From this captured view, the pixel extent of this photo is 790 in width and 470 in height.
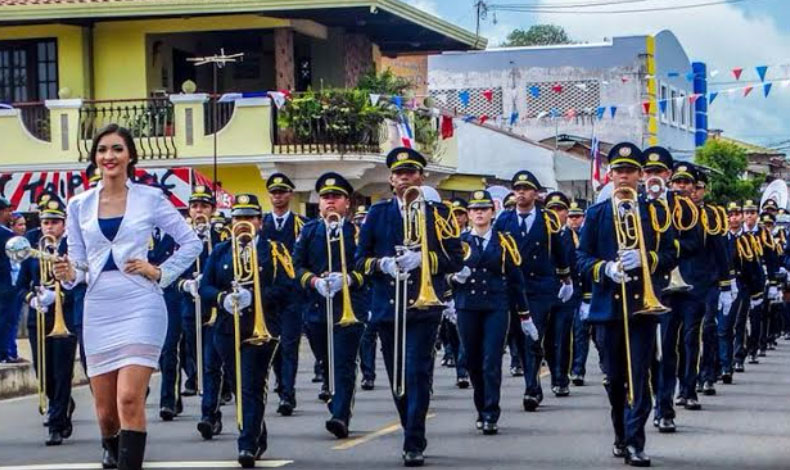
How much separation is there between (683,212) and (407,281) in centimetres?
316

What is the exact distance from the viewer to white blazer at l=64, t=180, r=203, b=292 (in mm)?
9117

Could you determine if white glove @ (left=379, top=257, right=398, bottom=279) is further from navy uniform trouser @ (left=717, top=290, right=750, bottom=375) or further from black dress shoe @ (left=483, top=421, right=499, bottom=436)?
navy uniform trouser @ (left=717, top=290, right=750, bottom=375)

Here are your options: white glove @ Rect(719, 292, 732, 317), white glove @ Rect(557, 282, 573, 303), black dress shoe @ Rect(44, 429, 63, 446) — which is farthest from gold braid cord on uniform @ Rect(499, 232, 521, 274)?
black dress shoe @ Rect(44, 429, 63, 446)

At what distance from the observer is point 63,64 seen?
1341 inches

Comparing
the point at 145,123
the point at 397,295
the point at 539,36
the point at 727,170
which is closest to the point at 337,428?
the point at 397,295

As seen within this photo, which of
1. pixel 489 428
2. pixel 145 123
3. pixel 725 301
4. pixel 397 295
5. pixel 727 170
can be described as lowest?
pixel 489 428

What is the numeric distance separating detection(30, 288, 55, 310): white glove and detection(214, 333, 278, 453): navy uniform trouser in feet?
8.90

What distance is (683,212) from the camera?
567 inches

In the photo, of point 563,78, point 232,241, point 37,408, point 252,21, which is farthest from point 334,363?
point 563,78

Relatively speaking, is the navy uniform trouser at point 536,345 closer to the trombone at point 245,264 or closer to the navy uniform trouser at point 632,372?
the navy uniform trouser at point 632,372

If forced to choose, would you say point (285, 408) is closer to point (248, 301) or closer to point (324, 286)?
point (324, 286)

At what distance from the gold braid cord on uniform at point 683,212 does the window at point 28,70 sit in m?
22.1

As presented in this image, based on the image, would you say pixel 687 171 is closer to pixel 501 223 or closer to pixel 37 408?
pixel 501 223

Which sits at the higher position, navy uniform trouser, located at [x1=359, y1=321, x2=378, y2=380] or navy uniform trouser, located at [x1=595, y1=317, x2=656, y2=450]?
navy uniform trouser, located at [x1=595, y1=317, x2=656, y2=450]
